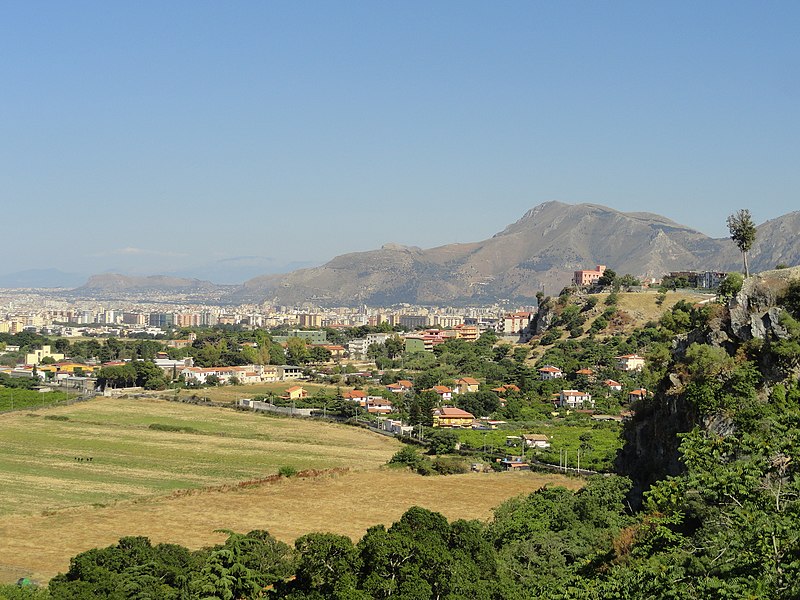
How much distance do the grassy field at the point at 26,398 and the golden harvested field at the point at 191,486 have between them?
5002mm

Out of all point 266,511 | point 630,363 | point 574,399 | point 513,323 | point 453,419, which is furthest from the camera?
point 513,323

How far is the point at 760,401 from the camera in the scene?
81.3 feet

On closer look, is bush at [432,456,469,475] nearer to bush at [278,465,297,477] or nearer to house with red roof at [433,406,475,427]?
bush at [278,465,297,477]

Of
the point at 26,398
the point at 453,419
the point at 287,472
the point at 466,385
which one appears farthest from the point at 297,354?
the point at 287,472

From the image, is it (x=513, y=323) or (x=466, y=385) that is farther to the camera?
(x=513, y=323)

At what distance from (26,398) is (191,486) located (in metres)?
33.6

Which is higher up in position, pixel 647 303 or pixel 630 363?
pixel 647 303

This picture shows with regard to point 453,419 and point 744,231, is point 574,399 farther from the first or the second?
point 744,231

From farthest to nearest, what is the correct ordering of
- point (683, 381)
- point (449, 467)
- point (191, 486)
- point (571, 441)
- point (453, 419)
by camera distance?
point (453, 419), point (571, 441), point (449, 467), point (191, 486), point (683, 381)

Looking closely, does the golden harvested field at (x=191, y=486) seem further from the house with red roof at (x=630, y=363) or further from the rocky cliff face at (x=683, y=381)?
the house with red roof at (x=630, y=363)

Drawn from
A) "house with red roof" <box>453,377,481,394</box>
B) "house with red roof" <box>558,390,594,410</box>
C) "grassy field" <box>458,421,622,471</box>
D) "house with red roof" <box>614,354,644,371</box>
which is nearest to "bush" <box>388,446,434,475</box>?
"grassy field" <box>458,421,622,471</box>

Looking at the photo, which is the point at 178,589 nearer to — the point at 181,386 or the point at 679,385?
the point at 679,385

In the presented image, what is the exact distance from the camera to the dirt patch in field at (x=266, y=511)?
29.2m

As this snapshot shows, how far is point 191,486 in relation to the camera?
3944cm
